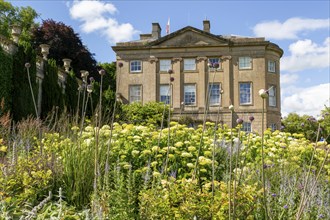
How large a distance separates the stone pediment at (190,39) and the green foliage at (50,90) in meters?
11.5

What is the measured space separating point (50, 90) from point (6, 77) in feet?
8.70

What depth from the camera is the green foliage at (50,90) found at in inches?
586

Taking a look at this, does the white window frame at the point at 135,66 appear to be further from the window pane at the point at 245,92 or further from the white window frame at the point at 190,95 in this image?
the window pane at the point at 245,92

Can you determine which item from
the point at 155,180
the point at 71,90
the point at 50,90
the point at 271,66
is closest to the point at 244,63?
the point at 271,66

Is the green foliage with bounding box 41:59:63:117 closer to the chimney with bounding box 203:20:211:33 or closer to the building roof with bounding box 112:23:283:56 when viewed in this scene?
the building roof with bounding box 112:23:283:56

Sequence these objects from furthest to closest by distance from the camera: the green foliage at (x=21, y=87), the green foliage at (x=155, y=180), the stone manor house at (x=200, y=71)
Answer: the stone manor house at (x=200, y=71) → the green foliage at (x=21, y=87) → the green foliage at (x=155, y=180)

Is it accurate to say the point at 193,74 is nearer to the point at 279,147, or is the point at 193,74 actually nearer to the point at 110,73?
the point at 110,73

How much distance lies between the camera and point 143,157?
441 cm

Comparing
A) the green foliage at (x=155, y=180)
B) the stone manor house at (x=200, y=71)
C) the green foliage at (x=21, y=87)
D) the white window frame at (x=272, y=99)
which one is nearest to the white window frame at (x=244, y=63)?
the stone manor house at (x=200, y=71)

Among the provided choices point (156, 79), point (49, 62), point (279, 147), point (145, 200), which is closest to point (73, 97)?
point (49, 62)

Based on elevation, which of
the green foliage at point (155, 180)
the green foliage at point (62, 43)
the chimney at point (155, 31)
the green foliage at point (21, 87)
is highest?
the chimney at point (155, 31)

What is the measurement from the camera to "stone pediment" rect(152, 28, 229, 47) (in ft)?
83.6

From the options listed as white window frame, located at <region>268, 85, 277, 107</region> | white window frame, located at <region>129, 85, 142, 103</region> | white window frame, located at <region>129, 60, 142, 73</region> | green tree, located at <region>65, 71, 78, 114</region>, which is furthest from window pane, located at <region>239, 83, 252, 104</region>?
green tree, located at <region>65, 71, 78, 114</region>

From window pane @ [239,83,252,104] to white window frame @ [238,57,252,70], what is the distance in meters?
1.06
